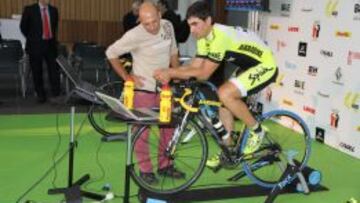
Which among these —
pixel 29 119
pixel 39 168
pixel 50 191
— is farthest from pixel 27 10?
pixel 50 191

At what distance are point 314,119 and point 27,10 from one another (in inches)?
169

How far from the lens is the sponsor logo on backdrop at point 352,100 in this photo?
5.13 metres

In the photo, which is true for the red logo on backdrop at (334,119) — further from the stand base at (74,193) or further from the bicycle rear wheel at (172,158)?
the stand base at (74,193)

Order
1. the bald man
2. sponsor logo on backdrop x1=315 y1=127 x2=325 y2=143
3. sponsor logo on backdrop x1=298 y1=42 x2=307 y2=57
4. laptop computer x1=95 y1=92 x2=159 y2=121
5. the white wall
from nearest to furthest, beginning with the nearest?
laptop computer x1=95 y1=92 x2=159 y2=121
the bald man
the white wall
sponsor logo on backdrop x1=315 y1=127 x2=325 y2=143
sponsor logo on backdrop x1=298 y1=42 x2=307 y2=57

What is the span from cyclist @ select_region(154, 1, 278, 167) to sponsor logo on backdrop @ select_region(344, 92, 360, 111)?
1.70 metres

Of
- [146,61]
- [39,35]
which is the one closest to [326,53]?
[146,61]

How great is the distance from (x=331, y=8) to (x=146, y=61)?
254 cm

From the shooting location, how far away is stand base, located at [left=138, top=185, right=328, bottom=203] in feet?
12.0

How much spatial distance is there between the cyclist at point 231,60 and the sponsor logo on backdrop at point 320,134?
81.4 inches

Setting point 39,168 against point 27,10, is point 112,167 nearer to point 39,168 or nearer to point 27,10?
point 39,168

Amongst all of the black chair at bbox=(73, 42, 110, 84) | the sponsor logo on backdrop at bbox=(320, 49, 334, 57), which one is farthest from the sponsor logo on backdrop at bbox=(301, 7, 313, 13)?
the black chair at bbox=(73, 42, 110, 84)

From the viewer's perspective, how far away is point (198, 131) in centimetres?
370

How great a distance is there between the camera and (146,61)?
403 cm

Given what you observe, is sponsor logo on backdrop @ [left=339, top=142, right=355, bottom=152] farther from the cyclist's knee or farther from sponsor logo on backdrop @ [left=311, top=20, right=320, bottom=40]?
the cyclist's knee
